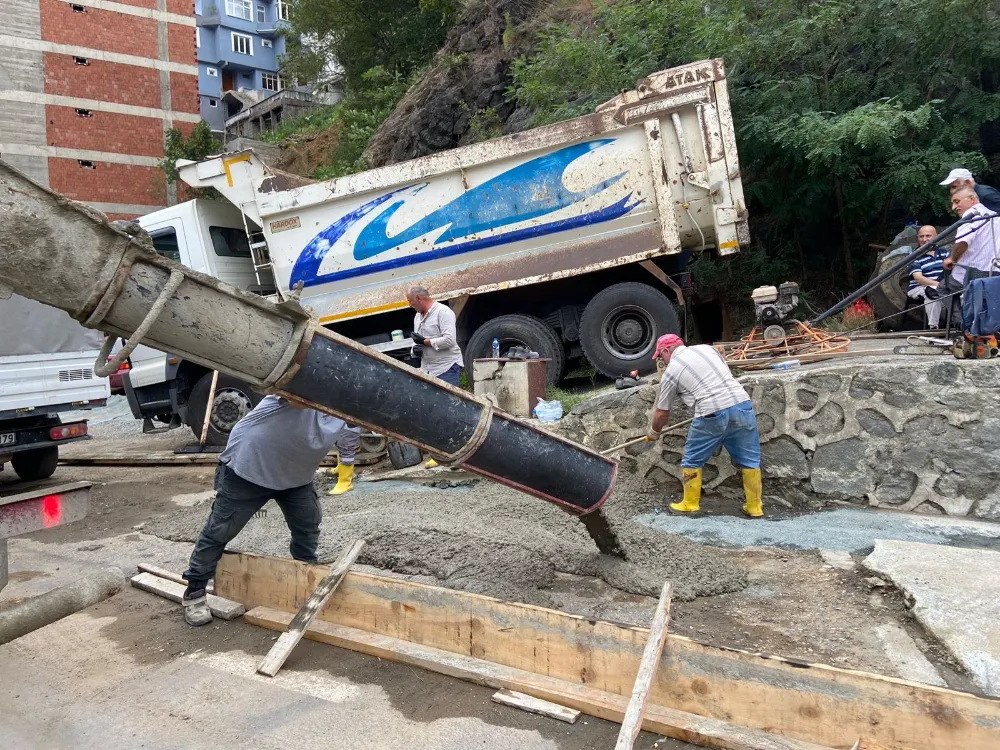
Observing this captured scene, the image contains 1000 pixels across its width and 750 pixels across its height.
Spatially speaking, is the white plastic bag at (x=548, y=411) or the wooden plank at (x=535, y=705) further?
the white plastic bag at (x=548, y=411)

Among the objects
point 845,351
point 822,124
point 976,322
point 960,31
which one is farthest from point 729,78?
point 976,322

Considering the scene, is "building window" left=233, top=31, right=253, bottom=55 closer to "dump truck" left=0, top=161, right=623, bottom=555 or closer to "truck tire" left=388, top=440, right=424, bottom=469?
"truck tire" left=388, top=440, right=424, bottom=469

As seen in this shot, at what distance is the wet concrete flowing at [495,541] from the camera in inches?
140

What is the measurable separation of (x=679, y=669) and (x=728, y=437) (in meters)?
2.50

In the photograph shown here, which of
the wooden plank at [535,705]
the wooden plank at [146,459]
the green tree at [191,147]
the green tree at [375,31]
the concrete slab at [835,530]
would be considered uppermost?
the green tree at [375,31]

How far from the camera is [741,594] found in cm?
345

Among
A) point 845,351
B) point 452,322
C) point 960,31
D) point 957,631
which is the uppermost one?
point 960,31

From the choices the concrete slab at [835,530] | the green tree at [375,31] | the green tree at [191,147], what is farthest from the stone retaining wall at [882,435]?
the green tree at [191,147]

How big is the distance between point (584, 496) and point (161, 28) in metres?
29.4

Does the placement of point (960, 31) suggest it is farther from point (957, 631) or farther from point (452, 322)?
point (957, 631)

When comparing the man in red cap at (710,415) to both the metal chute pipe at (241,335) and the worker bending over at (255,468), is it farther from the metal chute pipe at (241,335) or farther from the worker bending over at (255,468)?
the worker bending over at (255,468)

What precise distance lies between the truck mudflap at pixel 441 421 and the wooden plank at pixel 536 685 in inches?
28.2

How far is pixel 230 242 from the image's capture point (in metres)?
8.25

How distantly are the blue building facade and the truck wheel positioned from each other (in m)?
35.2
